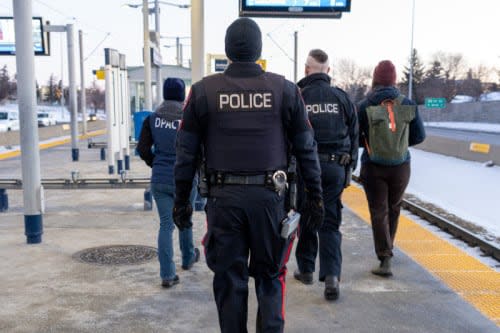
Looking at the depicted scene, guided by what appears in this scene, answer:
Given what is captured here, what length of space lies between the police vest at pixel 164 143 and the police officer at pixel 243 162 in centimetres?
157

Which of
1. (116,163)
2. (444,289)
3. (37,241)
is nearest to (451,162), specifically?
(116,163)

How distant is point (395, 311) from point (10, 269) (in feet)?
12.1

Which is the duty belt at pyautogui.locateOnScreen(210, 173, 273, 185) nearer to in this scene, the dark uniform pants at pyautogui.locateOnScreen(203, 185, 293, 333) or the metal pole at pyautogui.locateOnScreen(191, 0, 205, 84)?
the dark uniform pants at pyautogui.locateOnScreen(203, 185, 293, 333)

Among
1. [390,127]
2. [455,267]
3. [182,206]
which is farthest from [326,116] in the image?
[455,267]

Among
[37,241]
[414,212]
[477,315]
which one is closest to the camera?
[477,315]

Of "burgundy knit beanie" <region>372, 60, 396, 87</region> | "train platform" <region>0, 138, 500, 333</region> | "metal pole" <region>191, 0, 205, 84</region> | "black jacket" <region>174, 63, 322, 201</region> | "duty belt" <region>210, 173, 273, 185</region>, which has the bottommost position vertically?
"train platform" <region>0, 138, 500, 333</region>

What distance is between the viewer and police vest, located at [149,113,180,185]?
4594 millimetres

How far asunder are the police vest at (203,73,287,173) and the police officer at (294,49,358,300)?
1450 millimetres

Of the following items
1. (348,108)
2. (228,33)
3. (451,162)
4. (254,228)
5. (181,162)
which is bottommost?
(451,162)

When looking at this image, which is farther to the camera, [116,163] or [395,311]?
[116,163]

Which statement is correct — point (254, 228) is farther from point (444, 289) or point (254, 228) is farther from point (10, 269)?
point (10, 269)

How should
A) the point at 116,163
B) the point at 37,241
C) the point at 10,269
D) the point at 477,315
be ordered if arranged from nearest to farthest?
the point at 477,315
the point at 10,269
the point at 37,241
the point at 116,163

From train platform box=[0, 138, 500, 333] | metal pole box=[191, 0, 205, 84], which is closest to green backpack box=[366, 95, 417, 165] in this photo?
train platform box=[0, 138, 500, 333]

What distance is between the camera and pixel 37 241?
6059 millimetres
